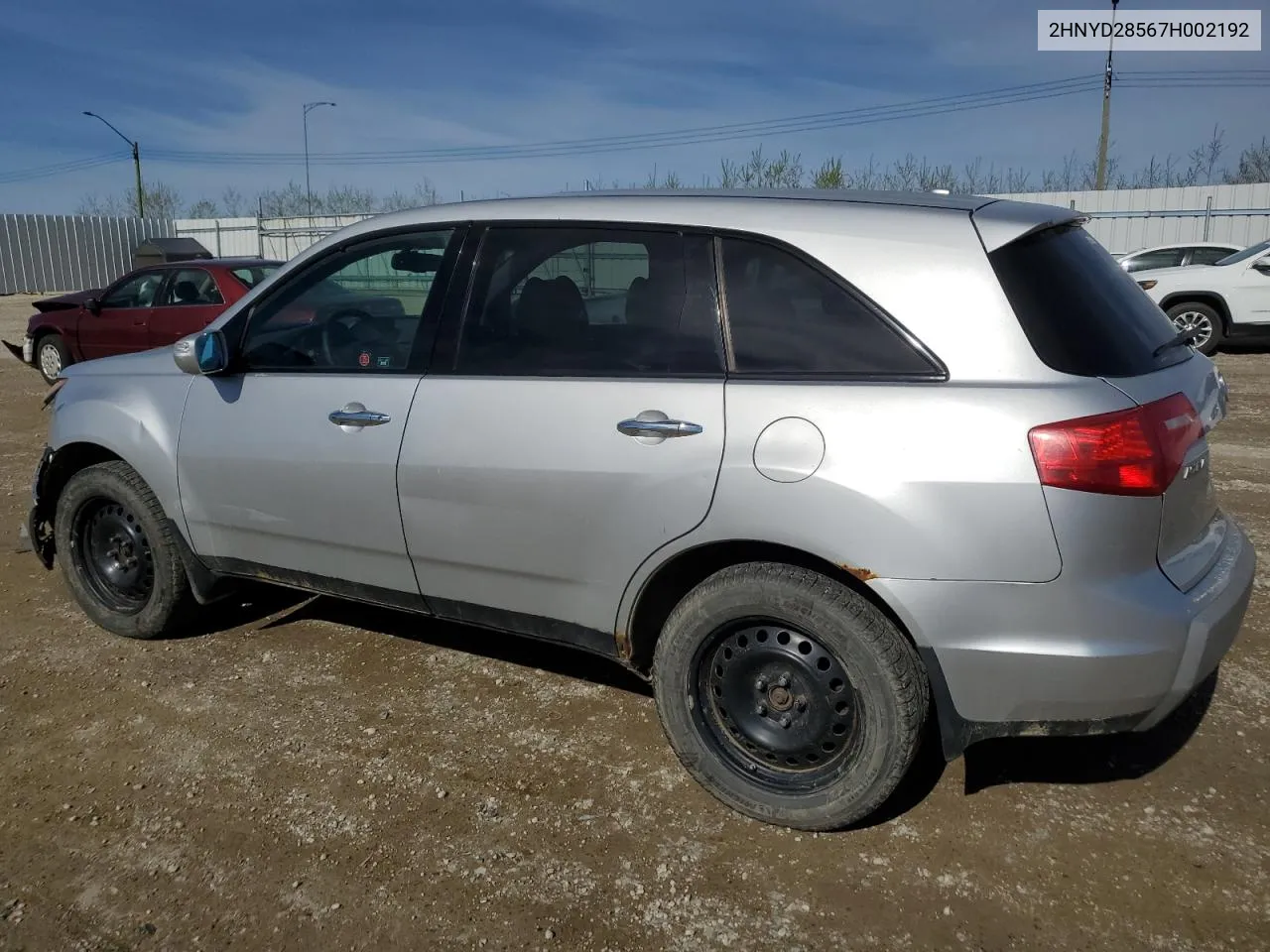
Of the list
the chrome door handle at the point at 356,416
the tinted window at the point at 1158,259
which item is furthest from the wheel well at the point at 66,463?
the tinted window at the point at 1158,259

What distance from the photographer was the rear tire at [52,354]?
41.1 ft

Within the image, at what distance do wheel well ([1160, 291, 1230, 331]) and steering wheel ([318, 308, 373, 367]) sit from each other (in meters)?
12.9

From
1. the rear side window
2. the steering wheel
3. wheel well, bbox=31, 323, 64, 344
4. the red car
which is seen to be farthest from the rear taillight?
wheel well, bbox=31, 323, 64, 344

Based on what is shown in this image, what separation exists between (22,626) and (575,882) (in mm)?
3209

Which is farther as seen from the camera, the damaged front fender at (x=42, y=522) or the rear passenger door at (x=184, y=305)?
the rear passenger door at (x=184, y=305)

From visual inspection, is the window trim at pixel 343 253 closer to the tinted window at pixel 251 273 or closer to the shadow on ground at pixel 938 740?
the shadow on ground at pixel 938 740

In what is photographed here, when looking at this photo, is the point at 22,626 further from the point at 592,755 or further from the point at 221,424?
the point at 592,755

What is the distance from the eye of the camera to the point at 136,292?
11.9 m

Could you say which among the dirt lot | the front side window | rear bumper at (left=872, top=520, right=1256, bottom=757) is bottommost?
the dirt lot

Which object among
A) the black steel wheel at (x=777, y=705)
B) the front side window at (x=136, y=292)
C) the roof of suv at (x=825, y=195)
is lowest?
the black steel wheel at (x=777, y=705)

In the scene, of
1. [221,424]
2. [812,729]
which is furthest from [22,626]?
[812,729]

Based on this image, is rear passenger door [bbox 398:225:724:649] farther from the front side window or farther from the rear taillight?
the front side window

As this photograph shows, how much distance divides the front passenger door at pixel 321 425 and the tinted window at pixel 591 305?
0.22 metres

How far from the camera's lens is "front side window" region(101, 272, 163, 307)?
38.3ft
